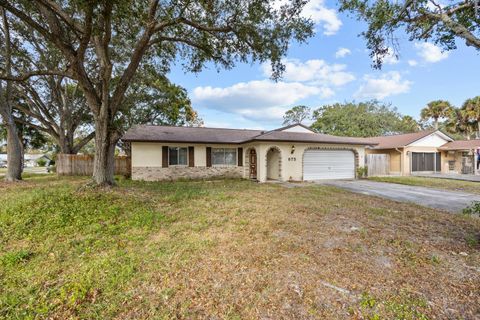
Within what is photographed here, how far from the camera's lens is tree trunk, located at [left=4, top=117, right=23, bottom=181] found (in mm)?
11702

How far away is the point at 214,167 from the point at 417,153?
1697cm

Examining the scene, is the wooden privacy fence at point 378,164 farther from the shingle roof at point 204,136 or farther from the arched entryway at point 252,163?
the arched entryway at point 252,163

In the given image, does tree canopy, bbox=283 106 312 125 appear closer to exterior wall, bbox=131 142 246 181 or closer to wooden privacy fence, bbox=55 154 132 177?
exterior wall, bbox=131 142 246 181

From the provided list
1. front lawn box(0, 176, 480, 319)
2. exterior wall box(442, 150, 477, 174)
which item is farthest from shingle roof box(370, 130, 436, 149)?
front lawn box(0, 176, 480, 319)

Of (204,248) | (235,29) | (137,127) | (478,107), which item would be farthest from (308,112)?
(204,248)

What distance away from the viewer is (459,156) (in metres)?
19.6

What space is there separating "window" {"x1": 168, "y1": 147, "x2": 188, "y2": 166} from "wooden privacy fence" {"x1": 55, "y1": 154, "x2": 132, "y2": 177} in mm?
3760

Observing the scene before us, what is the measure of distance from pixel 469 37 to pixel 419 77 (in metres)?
8.88

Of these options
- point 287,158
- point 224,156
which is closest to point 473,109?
point 287,158

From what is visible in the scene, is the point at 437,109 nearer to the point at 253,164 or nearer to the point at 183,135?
the point at 253,164

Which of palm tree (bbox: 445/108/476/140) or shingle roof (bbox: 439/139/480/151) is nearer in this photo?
shingle roof (bbox: 439/139/480/151)

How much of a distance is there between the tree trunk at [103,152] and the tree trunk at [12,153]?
7737 millimetres

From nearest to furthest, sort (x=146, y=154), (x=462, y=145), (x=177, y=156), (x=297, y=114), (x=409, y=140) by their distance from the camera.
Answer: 1. (x=146, y=154)
2. (x=177, y=156)
3. (x=462, y=145)
4. (x=409, y=140)
5. (x=297, y=114)

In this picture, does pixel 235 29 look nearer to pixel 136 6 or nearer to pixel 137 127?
pixel 136 6
